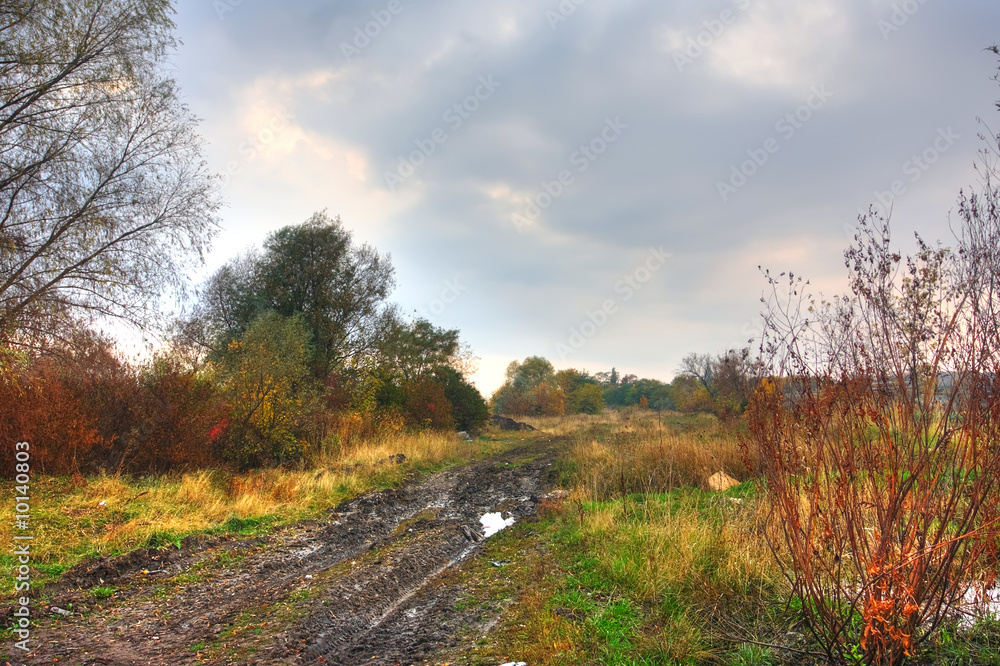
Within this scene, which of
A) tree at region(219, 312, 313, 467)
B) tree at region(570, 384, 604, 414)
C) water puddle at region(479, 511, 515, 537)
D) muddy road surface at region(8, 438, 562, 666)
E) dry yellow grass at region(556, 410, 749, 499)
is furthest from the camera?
tree at region(570, 384, 604, 414)

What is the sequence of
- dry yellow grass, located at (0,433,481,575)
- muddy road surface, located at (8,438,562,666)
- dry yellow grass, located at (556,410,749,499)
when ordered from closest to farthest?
muddy road surface, located at (8,438,562,666), dry yellow grass, located at (0,433,481,575), dry yellow grass, located at (556,410,749,499)

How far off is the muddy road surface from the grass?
46 cm

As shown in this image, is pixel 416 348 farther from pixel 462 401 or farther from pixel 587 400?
pixel 587 400

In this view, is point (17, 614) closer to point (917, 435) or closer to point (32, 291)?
point (32, 291)

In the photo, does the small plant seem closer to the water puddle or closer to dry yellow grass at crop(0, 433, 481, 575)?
dry yellow grass at crop(0, 433, 481, 575)

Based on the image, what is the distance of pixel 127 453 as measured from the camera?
9359 millimetres

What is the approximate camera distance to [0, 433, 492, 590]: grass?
6078 millimetres

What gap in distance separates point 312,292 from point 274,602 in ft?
76.4

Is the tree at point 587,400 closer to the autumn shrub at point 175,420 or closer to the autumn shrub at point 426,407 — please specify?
the autumn shrub at point 426,407

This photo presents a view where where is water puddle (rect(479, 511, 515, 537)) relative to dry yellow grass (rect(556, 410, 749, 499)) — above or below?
below

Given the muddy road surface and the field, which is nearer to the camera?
the field

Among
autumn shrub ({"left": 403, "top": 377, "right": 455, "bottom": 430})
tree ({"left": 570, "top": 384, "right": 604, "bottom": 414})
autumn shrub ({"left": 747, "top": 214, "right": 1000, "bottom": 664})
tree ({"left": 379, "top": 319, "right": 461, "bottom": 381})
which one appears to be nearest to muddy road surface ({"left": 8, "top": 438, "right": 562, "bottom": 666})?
autumn shrub ({"left": 747, "top": 214, "right": 1000, "bottom": 664})

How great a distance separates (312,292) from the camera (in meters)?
26.6

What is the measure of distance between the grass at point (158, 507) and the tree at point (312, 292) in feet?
50.3
